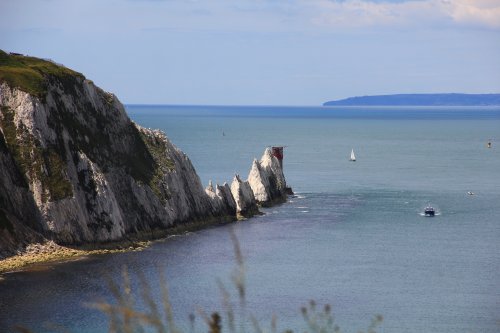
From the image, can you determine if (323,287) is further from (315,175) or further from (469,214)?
(315,175)

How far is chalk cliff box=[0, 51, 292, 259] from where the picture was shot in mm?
91750

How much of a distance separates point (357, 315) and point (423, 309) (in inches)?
250

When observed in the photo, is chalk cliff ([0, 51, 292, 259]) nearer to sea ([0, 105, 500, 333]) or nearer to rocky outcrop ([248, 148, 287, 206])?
sea ([0, 105, 500, 333])

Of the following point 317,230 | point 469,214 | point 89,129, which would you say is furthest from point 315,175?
point 89,129

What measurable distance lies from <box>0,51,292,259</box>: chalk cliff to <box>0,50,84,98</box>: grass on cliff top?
4.5 inches

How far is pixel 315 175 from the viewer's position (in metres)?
200

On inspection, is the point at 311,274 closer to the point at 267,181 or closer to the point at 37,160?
the point at 37,160

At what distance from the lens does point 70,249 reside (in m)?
91.0

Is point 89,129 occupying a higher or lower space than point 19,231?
higher

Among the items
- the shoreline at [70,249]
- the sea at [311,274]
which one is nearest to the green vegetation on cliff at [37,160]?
the shoreline at [70,249]

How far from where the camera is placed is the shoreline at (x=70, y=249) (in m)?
84.4

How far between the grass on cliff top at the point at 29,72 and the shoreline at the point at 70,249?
17.6 meters

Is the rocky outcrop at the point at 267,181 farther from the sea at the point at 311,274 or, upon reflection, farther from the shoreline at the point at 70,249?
the shoreline at the point at 70,249

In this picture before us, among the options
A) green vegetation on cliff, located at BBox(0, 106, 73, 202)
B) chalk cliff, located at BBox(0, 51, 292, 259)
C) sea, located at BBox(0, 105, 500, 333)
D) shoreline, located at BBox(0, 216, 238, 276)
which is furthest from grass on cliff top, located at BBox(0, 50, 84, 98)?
sea, located at BBox(0, 105, 500, 333)
